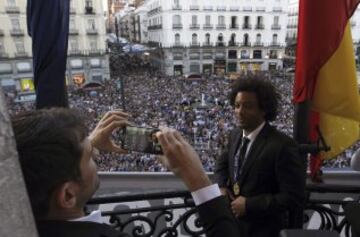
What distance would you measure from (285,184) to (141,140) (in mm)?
642

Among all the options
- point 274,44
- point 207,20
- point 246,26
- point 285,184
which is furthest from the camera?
point 274,44

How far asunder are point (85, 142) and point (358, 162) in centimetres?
136

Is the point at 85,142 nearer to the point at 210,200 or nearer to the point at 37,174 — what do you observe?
the point at 37,174

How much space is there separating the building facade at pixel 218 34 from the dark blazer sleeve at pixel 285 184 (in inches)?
1063

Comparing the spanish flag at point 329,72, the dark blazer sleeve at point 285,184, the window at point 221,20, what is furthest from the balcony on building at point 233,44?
the dark blazer sleeve at point 285,184

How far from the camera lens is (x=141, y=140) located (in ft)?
3.48

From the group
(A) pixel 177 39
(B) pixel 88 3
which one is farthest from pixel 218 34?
(B) pixel 88 3

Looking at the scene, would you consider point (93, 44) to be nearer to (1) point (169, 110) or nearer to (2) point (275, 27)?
(1) point (169, 110)

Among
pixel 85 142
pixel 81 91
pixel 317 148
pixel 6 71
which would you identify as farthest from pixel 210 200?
pixel 6 71

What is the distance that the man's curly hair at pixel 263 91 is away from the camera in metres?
1.53

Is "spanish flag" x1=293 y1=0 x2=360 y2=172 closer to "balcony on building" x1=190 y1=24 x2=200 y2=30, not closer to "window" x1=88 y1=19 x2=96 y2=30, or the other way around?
Answer: "window" x1=88 y1=19 x2=96 y2=30

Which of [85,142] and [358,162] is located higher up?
[85,142]

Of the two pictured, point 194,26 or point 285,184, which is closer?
point 285,184

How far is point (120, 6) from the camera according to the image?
2215 inches
